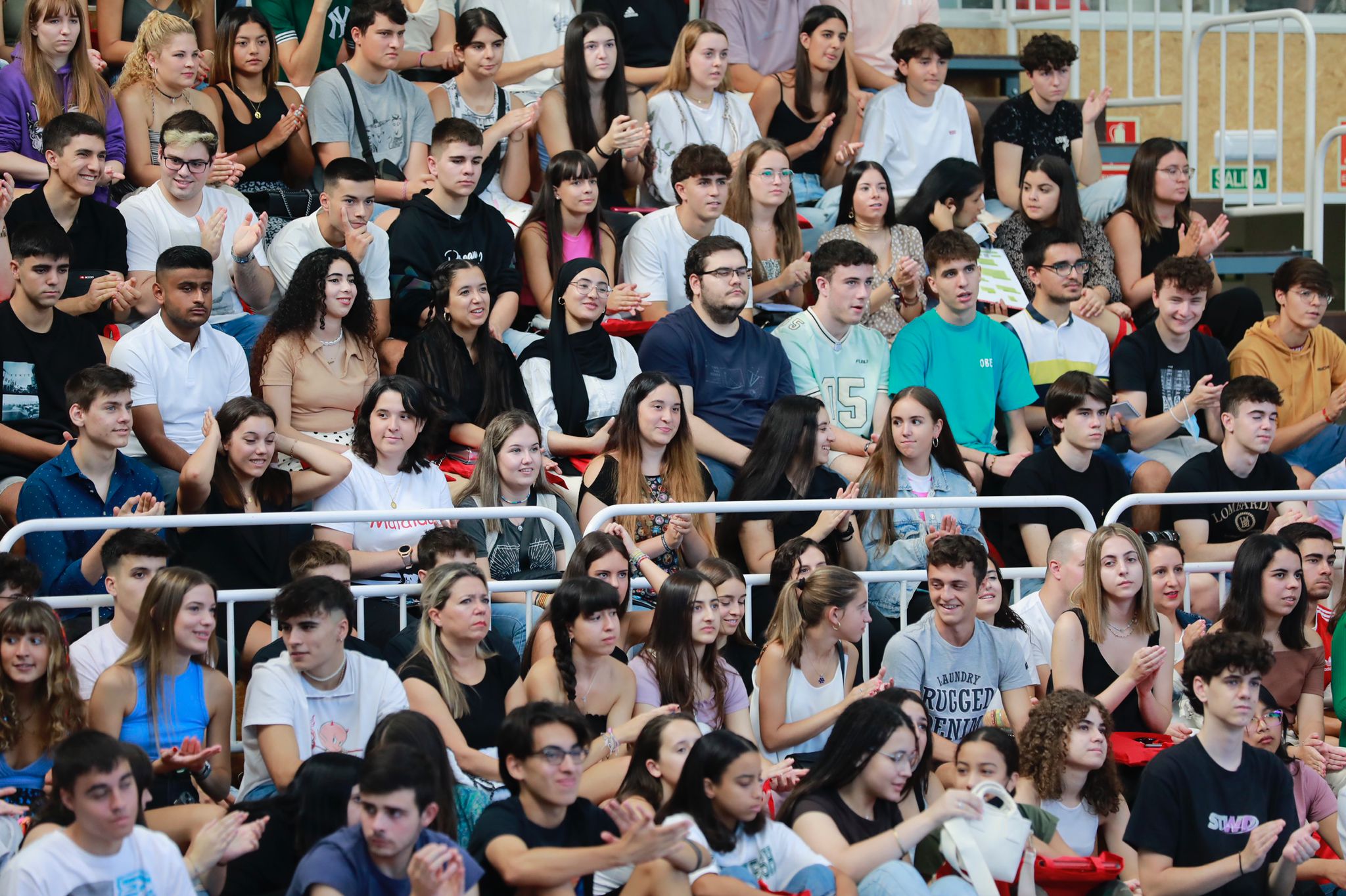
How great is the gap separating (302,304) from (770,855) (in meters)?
3.12

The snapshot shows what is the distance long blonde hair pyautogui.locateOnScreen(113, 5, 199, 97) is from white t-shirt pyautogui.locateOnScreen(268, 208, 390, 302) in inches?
37.6

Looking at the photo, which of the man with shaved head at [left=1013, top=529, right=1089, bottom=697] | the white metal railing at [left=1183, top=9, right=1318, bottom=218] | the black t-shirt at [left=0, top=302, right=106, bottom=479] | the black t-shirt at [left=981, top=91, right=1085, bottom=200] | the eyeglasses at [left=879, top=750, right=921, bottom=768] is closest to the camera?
the eyeglasses at [left=879, top=750, right=921, bottom=768]

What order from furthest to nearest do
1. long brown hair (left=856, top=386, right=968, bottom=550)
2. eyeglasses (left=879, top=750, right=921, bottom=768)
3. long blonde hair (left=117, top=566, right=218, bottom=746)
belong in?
long brown hair (left=856, top=386, right=968, bottom=550)
long blonde hair (left=117, top=566, right=218, bottom=746)
eyeglasses (left=879, top=750, right=921, bottom=768)

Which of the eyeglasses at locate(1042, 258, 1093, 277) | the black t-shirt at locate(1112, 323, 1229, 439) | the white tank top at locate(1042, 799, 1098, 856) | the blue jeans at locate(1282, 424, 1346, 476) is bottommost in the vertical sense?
the white tank top at locate(1042, 799, 1098, 856)

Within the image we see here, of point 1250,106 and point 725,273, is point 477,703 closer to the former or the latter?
point 725,273

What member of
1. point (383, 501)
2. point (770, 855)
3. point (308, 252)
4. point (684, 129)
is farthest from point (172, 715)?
point (684, 129)

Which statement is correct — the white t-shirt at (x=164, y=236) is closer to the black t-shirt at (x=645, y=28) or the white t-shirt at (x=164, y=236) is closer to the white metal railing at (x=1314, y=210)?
the black t-shirt at (x=645, y=28)

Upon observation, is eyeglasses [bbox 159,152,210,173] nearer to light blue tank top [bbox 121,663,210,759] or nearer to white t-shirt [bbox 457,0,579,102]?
white t-shirt [bbox 457,0,579,102]

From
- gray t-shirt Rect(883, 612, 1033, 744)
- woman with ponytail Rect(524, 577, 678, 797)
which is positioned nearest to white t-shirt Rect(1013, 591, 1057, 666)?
gray t-shirt Rect(883, 612, 1033, 744)

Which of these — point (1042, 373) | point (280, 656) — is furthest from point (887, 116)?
point (280, 656)

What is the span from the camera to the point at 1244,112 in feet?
38.3

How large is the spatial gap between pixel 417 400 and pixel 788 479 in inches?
55.1

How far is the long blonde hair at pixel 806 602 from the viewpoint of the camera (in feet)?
18.0

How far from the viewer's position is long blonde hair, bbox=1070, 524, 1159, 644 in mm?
5734
